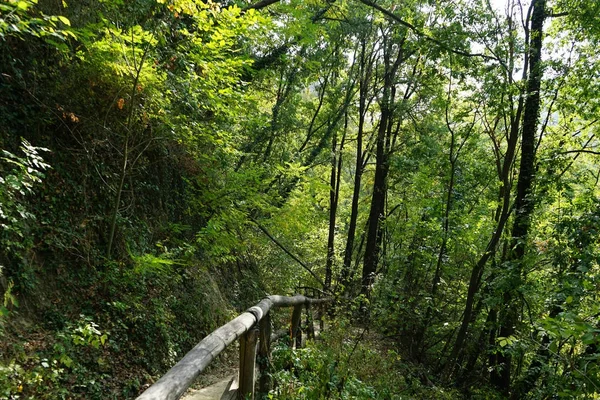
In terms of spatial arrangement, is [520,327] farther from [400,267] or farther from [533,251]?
[400,267]

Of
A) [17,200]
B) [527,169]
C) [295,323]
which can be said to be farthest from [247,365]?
[527,169]

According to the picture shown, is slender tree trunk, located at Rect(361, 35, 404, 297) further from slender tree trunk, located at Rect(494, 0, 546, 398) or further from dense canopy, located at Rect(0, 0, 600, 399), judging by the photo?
slender tree trunk, located at Rect(494, 0, 546, 398)

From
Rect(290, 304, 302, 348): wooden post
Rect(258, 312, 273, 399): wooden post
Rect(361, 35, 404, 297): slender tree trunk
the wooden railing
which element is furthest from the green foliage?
Rect(361, 35, 404, 297): slender tree trunk

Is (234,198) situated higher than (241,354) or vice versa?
(234,198)

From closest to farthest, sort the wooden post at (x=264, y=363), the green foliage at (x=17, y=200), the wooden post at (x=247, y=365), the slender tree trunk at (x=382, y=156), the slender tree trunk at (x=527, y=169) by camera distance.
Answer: the wooden post at (x=247, y=365)
the green foliage at (x=17, y=200)
the wooden post at (x=264, y=363)
the slender tree trunk at (x=527, y=169)
the slender tree trunk at (x=382, y=156)

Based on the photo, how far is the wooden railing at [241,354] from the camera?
1.62 m

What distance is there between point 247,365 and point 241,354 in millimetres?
98

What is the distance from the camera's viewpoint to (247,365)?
10.1 feet

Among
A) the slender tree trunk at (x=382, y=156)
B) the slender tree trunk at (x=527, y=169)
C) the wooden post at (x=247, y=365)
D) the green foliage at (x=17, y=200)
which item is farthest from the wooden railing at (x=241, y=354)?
the slender tree trunk at (x=382, y=156)

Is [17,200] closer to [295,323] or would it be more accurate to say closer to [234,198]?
[295,323]

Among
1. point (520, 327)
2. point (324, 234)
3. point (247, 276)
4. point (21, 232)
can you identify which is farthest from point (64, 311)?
point (324, 234)

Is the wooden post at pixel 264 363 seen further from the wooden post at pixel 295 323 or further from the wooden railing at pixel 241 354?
the wooden post at pixel 295 323

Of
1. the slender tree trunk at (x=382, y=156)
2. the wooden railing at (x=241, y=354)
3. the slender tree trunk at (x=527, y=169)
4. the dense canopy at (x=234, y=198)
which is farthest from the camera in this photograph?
the slender tree trunk at (x=382, y=156)

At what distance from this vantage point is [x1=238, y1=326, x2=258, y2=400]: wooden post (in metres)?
3.07
